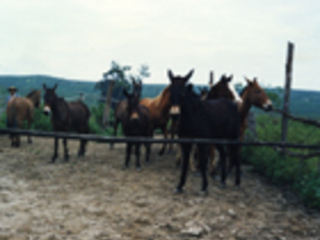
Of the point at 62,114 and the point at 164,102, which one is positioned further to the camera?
the point at 164,102

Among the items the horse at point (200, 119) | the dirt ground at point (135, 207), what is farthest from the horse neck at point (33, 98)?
the horse at point (200, 119)

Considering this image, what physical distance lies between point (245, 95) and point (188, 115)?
2067mm

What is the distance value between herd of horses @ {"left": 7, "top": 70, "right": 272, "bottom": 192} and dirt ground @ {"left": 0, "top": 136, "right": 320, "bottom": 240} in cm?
55

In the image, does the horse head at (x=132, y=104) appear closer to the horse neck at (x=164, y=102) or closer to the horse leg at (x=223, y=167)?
the horse neck at (x=164, y=102)

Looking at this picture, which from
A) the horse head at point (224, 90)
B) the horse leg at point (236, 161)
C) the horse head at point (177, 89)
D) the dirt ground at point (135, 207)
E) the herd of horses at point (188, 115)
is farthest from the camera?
the horse head at point (224, 90)

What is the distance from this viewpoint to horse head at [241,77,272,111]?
22.5ft

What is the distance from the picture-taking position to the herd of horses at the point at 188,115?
5723 millimetres

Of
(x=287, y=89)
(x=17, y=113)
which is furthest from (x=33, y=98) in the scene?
(x=287, y=89)

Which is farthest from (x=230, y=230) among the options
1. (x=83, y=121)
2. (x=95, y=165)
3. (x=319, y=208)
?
(x=83, y=121)

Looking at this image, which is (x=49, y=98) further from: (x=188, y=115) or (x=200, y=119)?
(x=200, y=119)

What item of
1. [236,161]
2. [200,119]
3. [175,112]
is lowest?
[236,161]

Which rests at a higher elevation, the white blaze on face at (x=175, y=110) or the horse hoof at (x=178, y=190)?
the white blaze on face at (x=175, y=110)

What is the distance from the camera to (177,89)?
5273 mm

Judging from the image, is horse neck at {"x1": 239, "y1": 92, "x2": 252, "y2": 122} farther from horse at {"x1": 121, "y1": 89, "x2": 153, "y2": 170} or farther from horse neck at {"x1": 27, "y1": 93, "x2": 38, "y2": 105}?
horse neck at {"x1": 27, "y1": 93, "x2": 38, "y2": 105}
